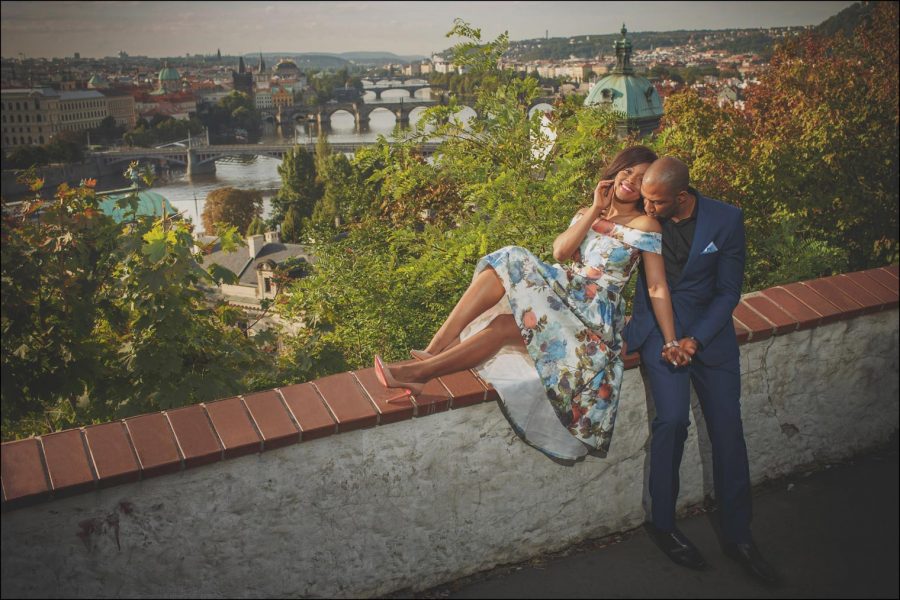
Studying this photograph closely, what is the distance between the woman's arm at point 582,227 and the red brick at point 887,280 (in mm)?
1347

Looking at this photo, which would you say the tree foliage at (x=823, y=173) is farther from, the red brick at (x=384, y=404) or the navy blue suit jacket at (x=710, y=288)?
the red brick at (x=384, y=404)

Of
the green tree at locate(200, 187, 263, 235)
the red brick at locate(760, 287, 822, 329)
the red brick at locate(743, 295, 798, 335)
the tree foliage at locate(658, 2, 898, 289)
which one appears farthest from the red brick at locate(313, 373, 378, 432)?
the green tree at locate(200, 187, 263, 235)

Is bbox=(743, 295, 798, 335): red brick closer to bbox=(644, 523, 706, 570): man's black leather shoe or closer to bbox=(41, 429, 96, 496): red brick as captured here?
bbox=(644, 523, 706, 570): man's black leather shoe

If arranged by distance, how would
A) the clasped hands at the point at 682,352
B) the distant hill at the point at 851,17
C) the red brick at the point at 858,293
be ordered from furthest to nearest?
the distant hill at the point at 851,17 < the red brick at the point at 858,293 < the clasped hands at the point at 682,352

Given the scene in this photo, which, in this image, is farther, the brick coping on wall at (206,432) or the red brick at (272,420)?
the red brick at (272,420)


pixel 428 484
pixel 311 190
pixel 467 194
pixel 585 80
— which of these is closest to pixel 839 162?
pixel 467 194

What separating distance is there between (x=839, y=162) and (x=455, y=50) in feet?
9.98

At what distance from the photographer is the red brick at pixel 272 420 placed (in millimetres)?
2182

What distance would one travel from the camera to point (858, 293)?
10.4 ft

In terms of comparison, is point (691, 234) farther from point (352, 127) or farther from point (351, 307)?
point (352, 127)

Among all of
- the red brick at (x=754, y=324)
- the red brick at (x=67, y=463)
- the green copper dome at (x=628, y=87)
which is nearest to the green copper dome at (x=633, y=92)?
the green copper dome at (x=628, y=87)

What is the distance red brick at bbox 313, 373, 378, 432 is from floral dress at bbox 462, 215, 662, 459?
41 cm

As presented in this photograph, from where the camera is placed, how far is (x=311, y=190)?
185 ft

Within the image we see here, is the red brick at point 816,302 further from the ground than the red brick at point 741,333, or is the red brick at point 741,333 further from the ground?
the red brick at point 816,302
